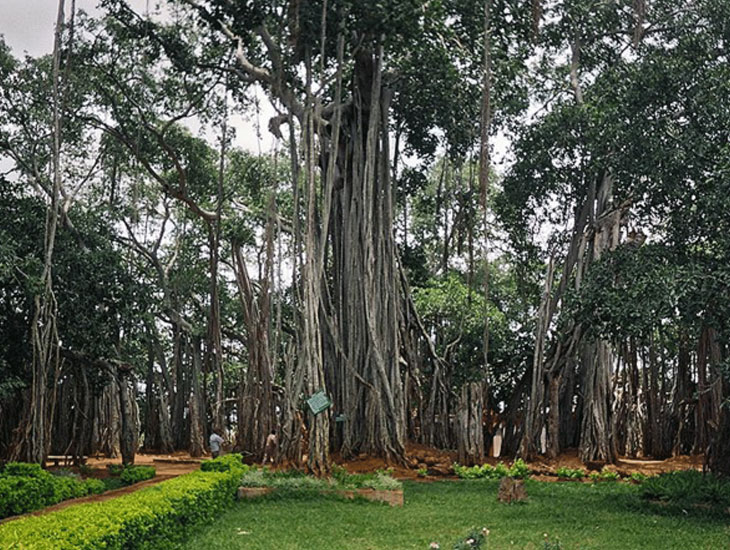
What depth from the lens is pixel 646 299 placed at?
25.3ft

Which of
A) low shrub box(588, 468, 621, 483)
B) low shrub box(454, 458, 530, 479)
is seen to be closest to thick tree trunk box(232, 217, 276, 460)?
low shrub box(454, 458, 530, 479)

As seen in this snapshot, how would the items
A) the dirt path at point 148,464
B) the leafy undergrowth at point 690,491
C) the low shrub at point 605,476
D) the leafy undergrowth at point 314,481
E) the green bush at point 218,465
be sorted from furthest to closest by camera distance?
1. the low shrub at point 605,476
2. the green bush at point 218,465
3. the dirt path at point 148,464
4. the leafy undergrowth at point 314,481
5. the leafy undergrowth at point 690,491

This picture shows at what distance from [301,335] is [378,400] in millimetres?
1639

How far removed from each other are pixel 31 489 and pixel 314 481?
272 centimetres

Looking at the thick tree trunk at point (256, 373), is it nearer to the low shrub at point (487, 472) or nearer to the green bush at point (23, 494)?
the low shrub at point (487, 472)

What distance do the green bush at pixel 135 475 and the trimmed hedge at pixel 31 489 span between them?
50.7 inches

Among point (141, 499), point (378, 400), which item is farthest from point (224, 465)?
point (141, 499)

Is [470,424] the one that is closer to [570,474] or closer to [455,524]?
[570,474]

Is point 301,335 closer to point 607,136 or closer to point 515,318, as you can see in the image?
point 607,136

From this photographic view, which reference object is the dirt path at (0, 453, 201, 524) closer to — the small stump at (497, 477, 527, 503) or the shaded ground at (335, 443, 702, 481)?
the shaded ground at (335, 443, 702, 481)

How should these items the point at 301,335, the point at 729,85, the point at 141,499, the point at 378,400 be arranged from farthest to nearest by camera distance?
the point at 378,400, the point at 301,335, the point at 729,85, the point at 141,499

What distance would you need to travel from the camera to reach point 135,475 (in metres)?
10.9

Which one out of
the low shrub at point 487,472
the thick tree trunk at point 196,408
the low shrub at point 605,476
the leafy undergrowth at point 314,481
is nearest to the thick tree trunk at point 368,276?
the low shrub at point 487,472

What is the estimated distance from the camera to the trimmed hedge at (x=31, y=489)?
7.94 meters
